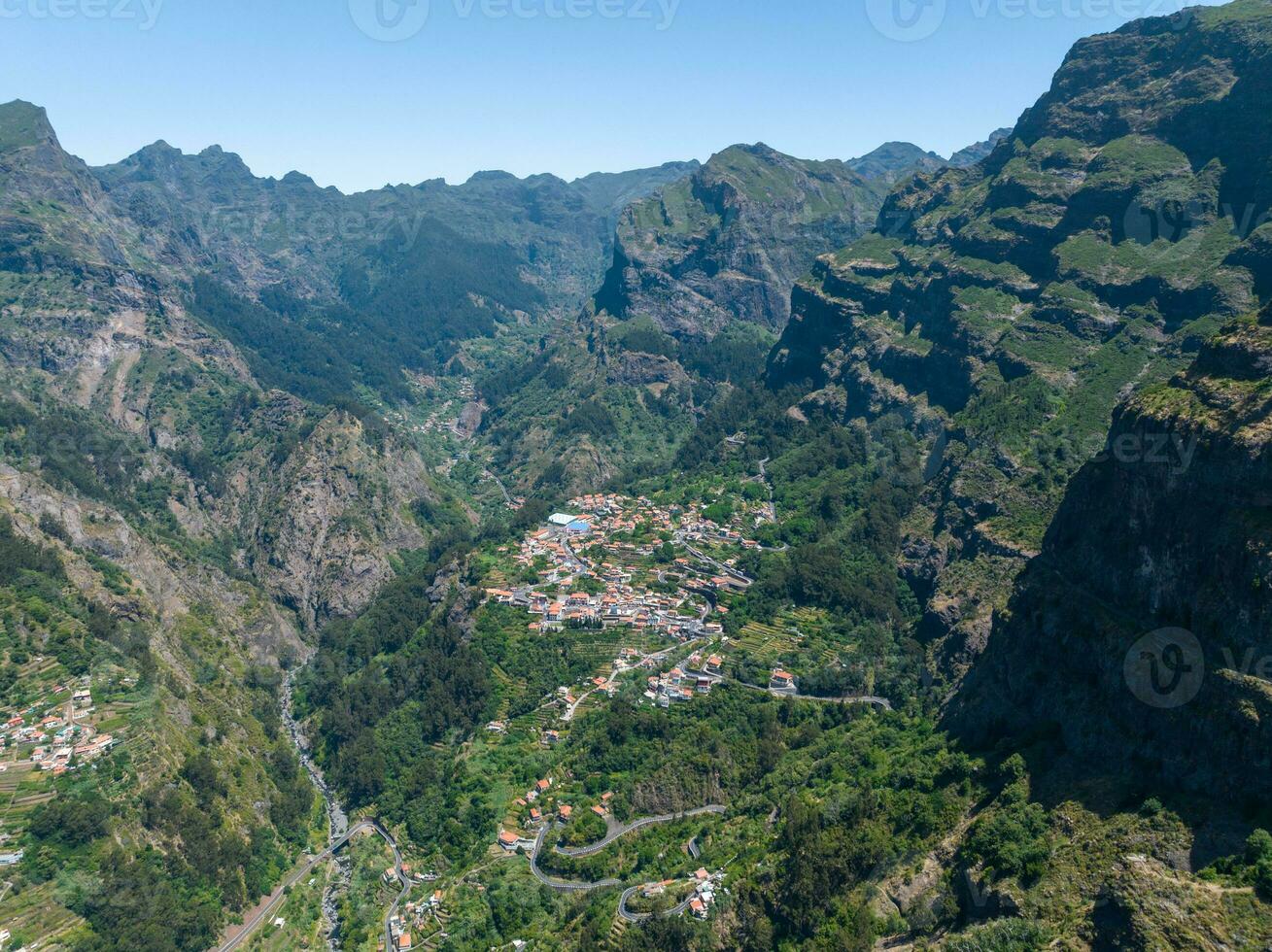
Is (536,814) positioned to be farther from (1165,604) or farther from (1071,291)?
→ (1071,291)

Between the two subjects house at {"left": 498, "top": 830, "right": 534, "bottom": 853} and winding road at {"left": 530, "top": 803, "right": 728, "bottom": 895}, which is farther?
house at {"left": 498, "top": 830, "right": 534, "bottom": 853}

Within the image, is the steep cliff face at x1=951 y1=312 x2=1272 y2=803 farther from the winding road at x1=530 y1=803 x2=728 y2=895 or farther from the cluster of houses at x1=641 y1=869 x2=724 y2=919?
the winding road at x1=530 y1=803 x2=728 y2=895

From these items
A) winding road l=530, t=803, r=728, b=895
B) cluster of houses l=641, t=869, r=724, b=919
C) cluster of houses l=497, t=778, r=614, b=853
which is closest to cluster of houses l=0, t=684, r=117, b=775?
cluster of houses l=497, t=778, r=614, b=853

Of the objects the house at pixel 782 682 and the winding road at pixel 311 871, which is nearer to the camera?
the winding road at pixel 311 871

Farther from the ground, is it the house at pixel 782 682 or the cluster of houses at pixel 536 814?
the house at pixel 782 682

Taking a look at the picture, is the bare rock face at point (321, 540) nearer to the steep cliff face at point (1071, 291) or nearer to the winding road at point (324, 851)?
the winding road at point (324, 851)

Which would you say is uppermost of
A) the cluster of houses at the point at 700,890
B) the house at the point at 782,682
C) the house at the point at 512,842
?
the house at the point at 782,682

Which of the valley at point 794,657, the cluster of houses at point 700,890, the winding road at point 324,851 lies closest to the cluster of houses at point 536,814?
the valley at point 794,657

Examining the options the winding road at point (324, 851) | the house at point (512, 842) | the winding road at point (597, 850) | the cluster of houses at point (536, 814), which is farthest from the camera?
the cluster of houses at point (536, 814)
